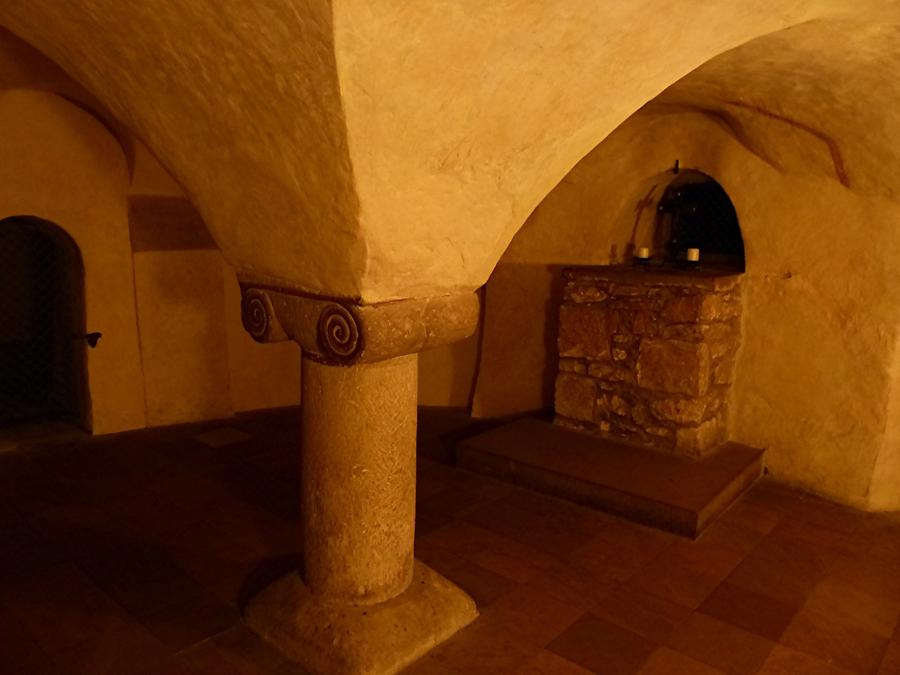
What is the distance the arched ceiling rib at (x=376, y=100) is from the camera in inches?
64.9

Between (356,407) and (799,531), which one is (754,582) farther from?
(356,407)

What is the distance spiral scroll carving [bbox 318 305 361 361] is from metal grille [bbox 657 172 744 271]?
3.80 meters

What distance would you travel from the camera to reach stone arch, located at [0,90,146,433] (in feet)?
15.8

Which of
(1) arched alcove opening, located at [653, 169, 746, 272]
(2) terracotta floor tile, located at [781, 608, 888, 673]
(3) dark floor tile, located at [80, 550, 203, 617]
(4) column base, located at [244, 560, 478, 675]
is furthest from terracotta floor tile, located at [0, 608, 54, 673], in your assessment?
(1) arched alcove opening, located at [653, 169, 746, 272]

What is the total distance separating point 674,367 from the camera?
445 cm

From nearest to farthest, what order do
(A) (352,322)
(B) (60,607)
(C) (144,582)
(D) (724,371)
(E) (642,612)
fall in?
(A) (352,322) < (B) (60,607) < (E) (642,612) < (C) (144,582) < (D) (724,371)

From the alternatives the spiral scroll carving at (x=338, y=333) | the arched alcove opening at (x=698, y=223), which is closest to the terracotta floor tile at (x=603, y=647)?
the spiral scroll carving at (x=338, y=333)

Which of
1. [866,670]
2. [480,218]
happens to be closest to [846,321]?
[866,670]

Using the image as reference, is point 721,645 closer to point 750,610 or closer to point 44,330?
point 750,610

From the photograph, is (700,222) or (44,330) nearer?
(700,222)

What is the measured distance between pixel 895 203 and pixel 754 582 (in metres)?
2.41

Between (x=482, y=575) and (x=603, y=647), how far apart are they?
74 cm

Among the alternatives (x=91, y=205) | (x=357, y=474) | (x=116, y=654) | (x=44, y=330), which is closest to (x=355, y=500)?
(x=357, y=474)

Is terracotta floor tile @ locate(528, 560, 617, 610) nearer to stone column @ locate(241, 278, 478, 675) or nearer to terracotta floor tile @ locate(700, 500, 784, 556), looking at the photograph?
stone column @ locate(241, 278, 478, 675)
